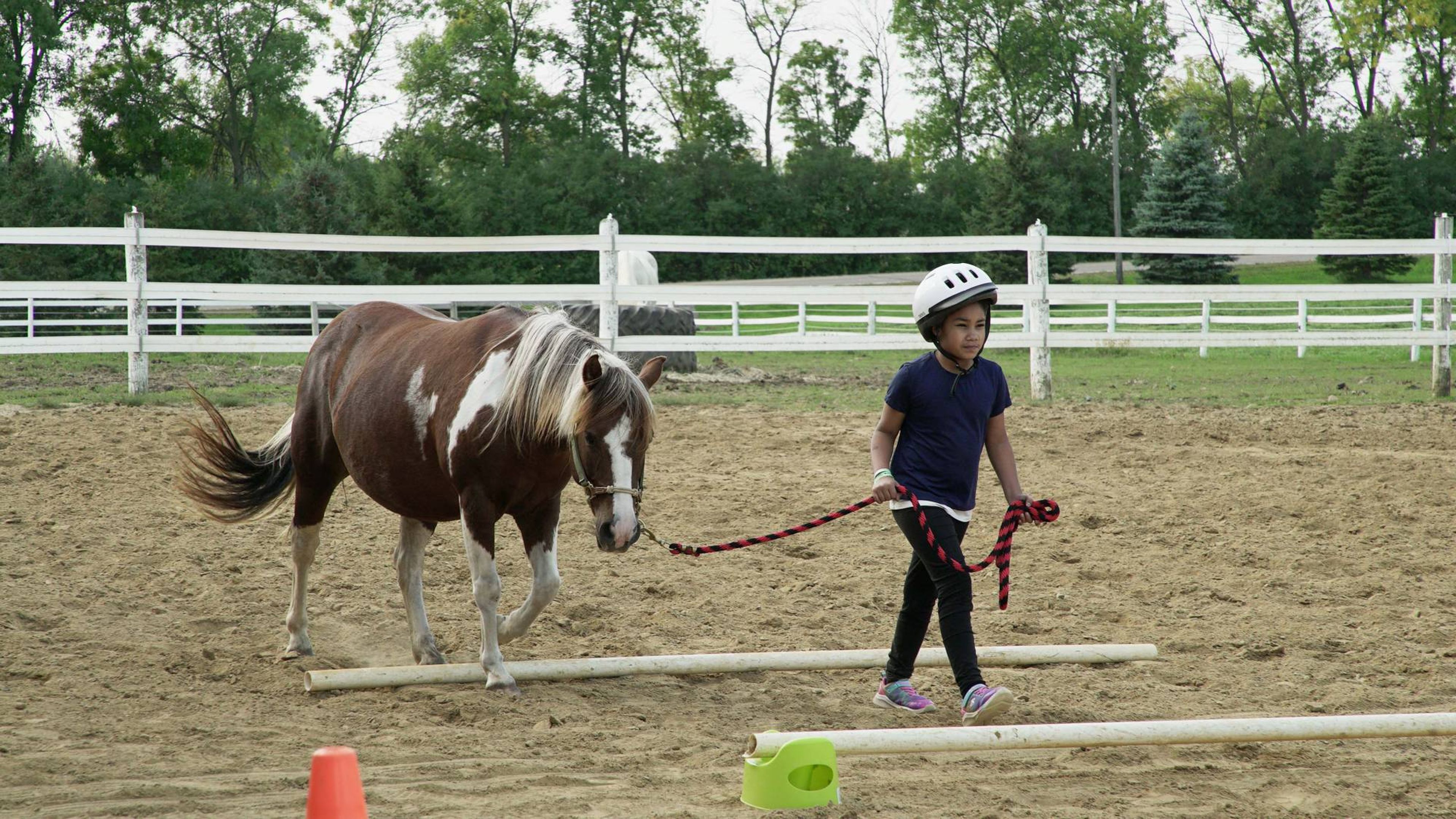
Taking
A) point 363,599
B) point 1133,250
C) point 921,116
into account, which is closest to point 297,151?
point 921,116

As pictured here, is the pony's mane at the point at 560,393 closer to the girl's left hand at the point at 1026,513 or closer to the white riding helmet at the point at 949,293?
the white riding helmet at the point at 949,293

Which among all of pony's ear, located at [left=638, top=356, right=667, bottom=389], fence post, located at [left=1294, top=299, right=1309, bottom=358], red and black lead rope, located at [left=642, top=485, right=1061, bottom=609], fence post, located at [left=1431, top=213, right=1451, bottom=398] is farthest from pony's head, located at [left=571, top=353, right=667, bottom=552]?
fence post, located at [left=1294, top=299, right=1309, bottom=358]

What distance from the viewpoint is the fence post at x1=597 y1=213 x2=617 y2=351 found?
11430 mm

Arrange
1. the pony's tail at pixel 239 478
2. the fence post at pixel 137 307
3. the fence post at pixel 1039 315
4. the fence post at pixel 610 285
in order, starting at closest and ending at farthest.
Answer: the pony's tail at pixel 239 478 → the fence post at pixel 137 307 → the fence post at pixel 610 285 → the fence post at pixel 1039 315

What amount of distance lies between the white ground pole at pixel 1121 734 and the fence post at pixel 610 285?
26.9ft

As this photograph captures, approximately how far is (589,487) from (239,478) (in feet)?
7.73

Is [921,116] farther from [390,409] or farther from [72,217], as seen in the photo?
[390,409]

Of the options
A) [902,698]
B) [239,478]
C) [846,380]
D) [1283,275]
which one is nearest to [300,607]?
[239,478]

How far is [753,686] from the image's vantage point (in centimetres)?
448

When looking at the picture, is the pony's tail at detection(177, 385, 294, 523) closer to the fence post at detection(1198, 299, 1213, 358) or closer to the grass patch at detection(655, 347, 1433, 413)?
the grass patch at detection(655, 347, 1433, 413)

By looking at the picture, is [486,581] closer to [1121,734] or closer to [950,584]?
[950,584]

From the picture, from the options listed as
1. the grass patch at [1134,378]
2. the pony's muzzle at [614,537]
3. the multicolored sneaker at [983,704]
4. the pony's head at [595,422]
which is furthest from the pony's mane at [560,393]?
the grass patch at [1134,378]

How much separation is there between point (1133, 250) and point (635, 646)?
1014cm

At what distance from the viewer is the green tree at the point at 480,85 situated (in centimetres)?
4391
